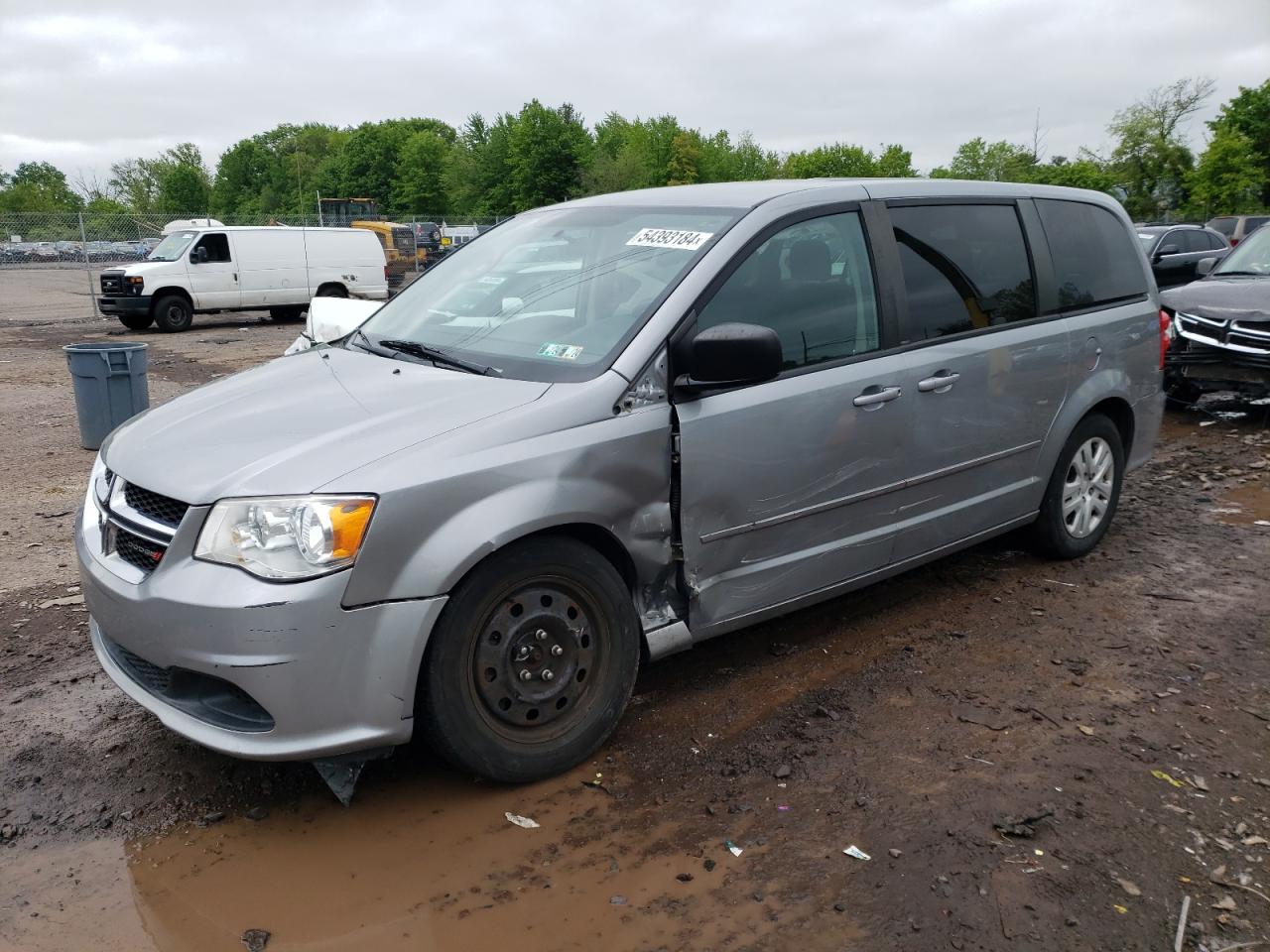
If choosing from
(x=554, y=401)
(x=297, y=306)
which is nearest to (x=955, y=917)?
(x=554, y=401)

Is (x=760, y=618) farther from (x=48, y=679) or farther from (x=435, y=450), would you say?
(x=48, y=679)

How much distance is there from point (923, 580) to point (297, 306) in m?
19.8

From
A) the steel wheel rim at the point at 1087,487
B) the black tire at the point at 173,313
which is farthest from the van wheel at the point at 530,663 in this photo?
the black tire at the point at 173,313

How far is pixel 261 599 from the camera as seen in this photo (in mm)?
2834

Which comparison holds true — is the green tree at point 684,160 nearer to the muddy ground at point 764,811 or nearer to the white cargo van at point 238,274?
the white cargo van at point 238,274

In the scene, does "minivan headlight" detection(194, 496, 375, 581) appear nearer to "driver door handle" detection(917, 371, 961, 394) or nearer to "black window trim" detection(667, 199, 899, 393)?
"black window trim" detection(667, 199, 899, 393)

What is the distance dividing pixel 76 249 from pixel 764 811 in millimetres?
33293

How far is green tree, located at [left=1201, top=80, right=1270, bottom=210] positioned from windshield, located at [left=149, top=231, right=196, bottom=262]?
53.2 metres

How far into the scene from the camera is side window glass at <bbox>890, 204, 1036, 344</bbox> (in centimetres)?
436

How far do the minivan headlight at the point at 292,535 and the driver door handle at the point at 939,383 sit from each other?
2368 millimetres

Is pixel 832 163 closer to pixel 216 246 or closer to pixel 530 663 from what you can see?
pixel 216 246

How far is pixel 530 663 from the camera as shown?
3285 millimetres

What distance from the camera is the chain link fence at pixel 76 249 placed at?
1093 inches

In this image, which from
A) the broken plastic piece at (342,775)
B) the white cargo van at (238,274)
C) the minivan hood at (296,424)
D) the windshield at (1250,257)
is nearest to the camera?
the minivan hood at (296,424)
